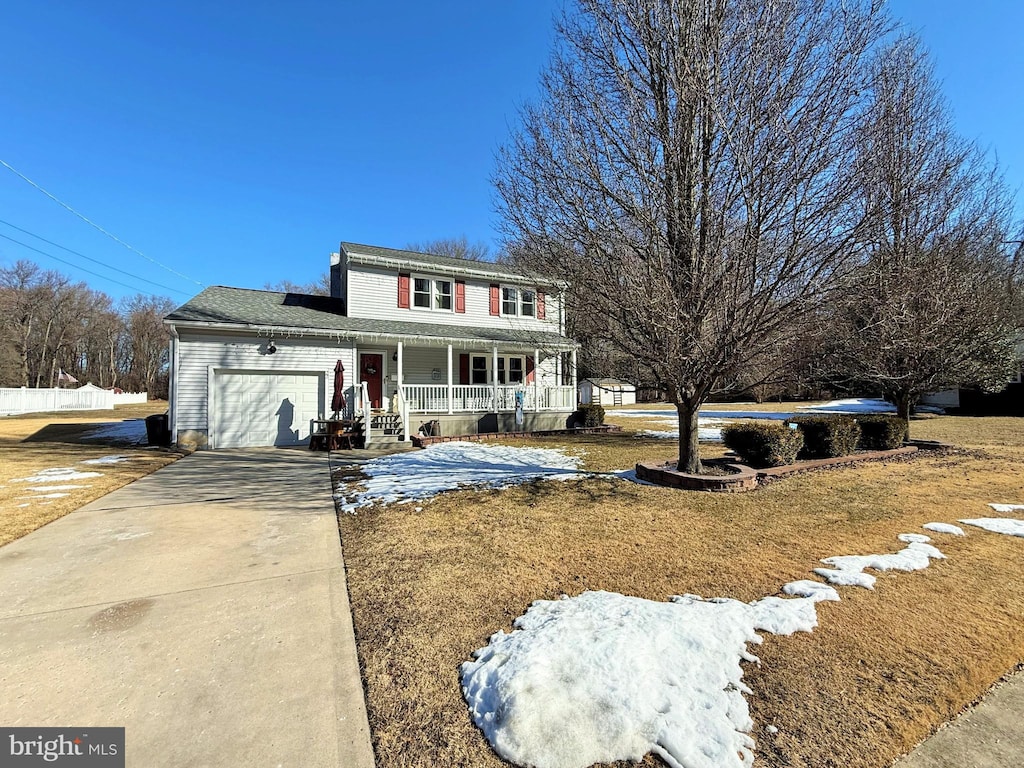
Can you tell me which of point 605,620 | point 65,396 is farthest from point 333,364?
point 65,396

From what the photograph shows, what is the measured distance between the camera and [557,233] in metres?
6.30

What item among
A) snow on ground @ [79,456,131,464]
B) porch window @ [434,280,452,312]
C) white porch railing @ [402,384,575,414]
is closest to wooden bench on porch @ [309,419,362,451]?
white porch railing @ [402,384,575,414]

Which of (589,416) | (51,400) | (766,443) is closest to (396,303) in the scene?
(589,416)

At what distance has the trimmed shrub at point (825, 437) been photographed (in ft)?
28.3

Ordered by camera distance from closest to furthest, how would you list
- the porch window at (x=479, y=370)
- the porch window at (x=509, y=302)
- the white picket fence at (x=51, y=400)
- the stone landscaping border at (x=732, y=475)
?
the stone landscaping border at (x=732, y=475) → the porch window at (x=479, y=370) → the porch window at (x=509, y=302) → the white picket fence at (x=51, y=400)

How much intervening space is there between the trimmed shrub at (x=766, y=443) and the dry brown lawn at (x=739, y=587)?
0.74 meters

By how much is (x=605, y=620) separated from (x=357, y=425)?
414 inches

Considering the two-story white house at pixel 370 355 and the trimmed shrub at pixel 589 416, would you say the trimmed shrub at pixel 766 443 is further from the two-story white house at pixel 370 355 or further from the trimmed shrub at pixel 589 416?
the trimmed shrub at pixel 589 416

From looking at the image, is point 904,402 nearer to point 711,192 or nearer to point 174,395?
point 711,192

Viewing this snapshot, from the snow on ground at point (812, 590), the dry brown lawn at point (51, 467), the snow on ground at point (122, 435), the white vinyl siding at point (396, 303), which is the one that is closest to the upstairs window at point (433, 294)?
the white vinyl siding at point (396, 303)

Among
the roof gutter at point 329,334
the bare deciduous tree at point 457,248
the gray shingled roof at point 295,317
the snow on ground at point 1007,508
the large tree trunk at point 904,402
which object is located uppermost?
the bare deciduous tree at point 457,248

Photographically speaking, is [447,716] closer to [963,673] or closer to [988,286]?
[963,673]

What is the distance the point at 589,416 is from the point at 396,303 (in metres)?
7.91

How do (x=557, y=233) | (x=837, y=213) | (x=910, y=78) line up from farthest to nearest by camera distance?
(x=910, y=78) < (x=557, y=233) < (x=837, y=213)
